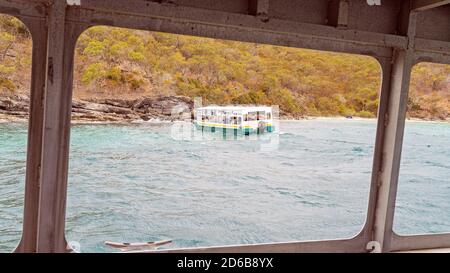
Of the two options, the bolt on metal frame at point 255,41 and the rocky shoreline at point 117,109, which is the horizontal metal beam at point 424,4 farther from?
the rocky shoreline at point 117,109

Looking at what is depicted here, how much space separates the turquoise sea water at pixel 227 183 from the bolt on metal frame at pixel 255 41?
207 mm

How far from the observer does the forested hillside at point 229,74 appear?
3.42m

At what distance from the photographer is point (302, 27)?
3473 mm

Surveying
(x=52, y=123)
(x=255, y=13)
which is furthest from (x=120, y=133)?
(x=255, y=13)

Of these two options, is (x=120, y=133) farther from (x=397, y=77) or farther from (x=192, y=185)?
(x=192, y=185)

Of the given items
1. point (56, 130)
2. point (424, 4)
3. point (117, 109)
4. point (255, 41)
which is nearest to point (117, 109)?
point (117, 109)

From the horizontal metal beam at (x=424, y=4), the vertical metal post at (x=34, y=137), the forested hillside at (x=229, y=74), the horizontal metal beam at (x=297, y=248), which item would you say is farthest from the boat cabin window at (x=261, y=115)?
the vertical metal post at (x=34, y=137)

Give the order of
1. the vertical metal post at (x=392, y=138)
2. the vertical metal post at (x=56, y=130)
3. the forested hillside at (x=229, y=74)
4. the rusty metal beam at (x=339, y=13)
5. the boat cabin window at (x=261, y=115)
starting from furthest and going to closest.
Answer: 1. the boat cabin window at (x=261, y=115)
2. the vertical metal post at (x=392, y=138)
3. the rusty metal beam at (x=339, y=13)
4. the forested hillside at (x=229, y=74)
5. the vertical metal post at (x=56, y=130)

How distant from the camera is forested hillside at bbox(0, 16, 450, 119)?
135 inches

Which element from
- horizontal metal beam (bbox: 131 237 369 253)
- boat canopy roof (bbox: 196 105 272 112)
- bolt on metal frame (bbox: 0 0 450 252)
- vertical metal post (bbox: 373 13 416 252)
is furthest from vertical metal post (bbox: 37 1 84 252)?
vertical metal post (bbox: 373 13 416 252)

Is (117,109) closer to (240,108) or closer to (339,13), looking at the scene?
(240,108)

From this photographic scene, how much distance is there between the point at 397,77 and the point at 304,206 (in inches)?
209

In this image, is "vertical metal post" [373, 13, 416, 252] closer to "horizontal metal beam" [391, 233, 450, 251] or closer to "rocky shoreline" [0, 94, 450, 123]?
"horizontal metal beam" [391, 233, 450, 251]

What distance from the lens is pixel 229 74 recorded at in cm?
456
